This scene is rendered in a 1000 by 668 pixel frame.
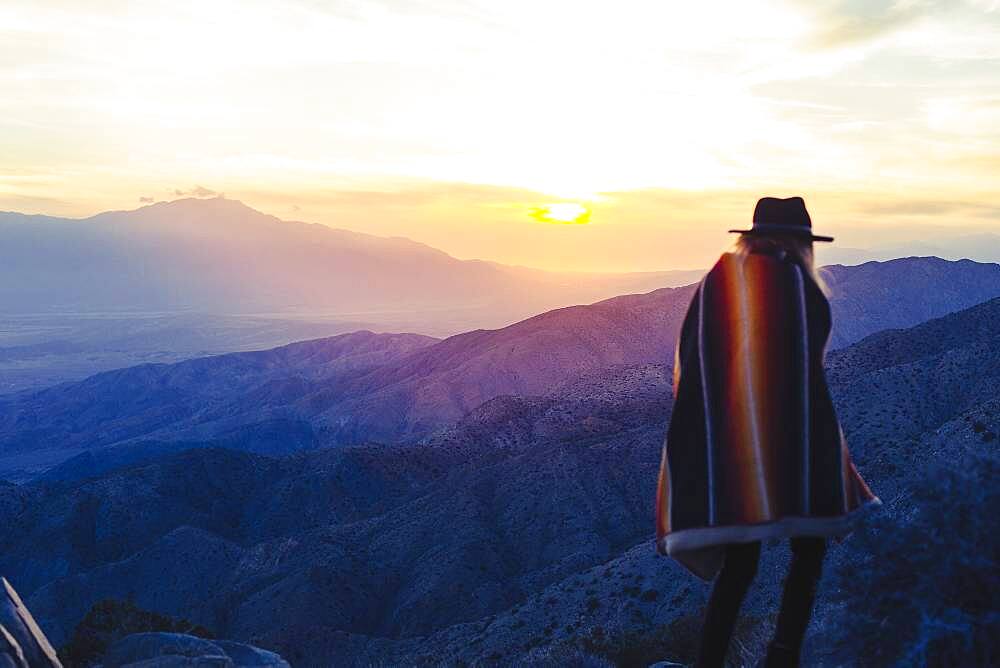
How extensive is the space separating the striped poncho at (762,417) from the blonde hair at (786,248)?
0.06 metres

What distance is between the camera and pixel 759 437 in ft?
10.7

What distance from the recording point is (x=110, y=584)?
127ft

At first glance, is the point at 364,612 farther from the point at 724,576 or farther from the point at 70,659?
the point at 724,576

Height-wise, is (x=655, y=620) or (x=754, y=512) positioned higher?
(x=754, y=512)

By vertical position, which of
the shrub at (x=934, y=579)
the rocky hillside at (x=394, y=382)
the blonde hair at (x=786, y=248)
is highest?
the blonde hair at (x=786, y=248)

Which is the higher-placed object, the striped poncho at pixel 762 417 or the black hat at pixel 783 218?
the black hat at pixel 783 218

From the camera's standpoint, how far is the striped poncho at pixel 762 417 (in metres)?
3.23

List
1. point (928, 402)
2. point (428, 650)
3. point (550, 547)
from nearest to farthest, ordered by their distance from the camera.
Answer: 1. point (428, 650)
2. point (928, 402)
3. point (550, 547)

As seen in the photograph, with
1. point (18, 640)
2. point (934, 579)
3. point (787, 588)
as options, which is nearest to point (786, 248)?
point (787, 588)

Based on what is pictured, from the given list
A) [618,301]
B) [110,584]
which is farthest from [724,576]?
[618,301]

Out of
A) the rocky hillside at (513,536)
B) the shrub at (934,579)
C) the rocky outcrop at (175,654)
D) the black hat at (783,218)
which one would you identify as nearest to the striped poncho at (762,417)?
the black hat at (783,218)

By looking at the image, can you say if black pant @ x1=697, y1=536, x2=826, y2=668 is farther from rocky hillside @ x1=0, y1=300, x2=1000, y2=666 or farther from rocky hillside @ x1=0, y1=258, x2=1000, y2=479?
rocky hillside @ x1=0, y1=258, x2=1000, y2=479

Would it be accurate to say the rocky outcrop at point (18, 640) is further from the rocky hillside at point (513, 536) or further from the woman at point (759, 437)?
the woman at point (759, 437)

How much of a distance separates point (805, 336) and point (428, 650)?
19924mm
